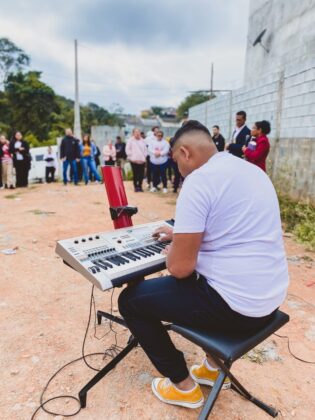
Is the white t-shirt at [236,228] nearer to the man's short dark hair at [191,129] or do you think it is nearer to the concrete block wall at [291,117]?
the man's short dark hair at [191,129]

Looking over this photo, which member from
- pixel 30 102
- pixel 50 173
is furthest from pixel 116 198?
pixel 30 102

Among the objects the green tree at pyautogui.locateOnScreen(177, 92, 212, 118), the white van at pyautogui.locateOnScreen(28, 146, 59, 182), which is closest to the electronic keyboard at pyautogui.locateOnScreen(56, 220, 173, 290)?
the white van at pyautogui.locateOnScreen(28, 146, 59, 182)

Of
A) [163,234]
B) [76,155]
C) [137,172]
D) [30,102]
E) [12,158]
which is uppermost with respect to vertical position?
[30,102]

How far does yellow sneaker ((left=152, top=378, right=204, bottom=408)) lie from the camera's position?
1.96 metres

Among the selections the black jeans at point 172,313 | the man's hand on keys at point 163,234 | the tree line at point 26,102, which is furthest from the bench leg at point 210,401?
the tree line at point 26,102

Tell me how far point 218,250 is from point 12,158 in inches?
367

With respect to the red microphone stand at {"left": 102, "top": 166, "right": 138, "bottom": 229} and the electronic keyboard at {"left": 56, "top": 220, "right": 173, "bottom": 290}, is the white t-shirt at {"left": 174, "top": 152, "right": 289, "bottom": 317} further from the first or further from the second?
the red microphone stand at {"left": 102, "top": 166, "right": 138, "bottom": 229}

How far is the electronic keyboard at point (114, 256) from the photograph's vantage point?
175 cm

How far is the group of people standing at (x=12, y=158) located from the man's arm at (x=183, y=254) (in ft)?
30.1

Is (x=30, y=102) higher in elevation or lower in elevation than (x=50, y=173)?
higher

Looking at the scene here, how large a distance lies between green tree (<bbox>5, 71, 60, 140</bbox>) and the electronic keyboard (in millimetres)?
27648

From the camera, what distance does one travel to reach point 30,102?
27.0 metres

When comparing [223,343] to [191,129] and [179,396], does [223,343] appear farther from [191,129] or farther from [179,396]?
[191,129]

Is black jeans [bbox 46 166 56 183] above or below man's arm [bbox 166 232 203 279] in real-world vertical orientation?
below
